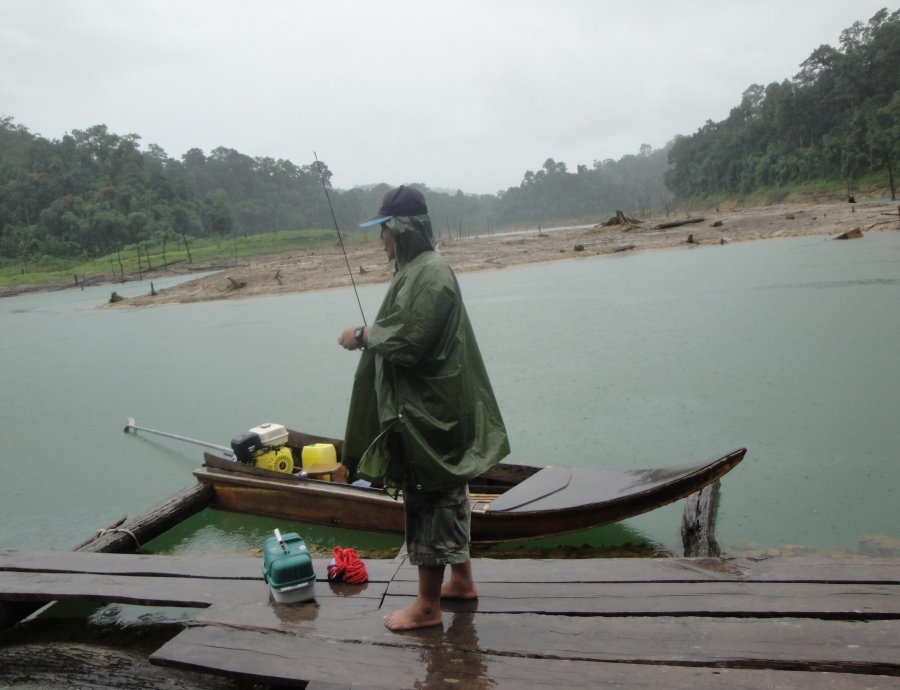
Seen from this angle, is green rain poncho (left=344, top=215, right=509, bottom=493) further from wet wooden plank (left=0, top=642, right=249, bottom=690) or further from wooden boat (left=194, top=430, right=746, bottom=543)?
wooden boat (left=194, top=430, right=746, bottom=543)

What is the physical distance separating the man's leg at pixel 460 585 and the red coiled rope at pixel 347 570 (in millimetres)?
429

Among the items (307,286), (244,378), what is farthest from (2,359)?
(307,286)

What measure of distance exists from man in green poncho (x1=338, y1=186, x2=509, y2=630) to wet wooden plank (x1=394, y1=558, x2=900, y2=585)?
0.48m

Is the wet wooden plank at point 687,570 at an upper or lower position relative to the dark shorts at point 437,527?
lower

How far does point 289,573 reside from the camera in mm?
2561

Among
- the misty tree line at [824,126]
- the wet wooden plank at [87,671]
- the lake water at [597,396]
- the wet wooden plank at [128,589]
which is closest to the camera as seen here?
the wet wooden plank at [87,671]

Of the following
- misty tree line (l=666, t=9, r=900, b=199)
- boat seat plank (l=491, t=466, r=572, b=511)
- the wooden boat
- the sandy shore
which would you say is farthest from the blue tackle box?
misty tree line (l=666, t=9, r=900, b=199)

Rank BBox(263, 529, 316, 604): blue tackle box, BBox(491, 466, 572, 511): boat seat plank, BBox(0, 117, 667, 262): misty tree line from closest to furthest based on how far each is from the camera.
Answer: BBox(263, 529, 316, 604): blue tackle box, BBox(491, 466, 572, 511): boat seat plank, BBox(0, 117, 667, 262): misty tree line

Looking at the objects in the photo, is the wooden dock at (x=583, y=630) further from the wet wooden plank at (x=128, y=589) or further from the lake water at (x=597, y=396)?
the lake water at (x=597, y=396)

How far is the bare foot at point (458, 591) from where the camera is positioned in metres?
2.44

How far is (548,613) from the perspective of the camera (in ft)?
7.66

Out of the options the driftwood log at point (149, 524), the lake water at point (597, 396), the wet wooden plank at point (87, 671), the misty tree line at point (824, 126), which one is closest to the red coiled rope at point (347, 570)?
the wet wooden plank at point (87, 671)

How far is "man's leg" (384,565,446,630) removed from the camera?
7.36 feet

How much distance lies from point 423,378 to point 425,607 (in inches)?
30.5
